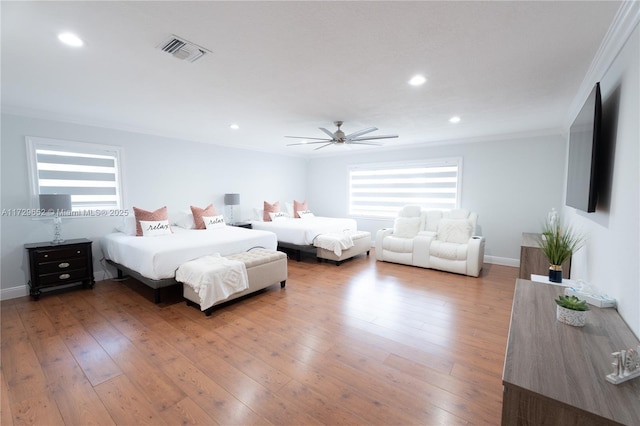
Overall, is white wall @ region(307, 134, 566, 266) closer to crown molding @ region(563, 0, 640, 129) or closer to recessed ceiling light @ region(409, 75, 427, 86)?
crown molding @ region(563, 0, 640, 129)

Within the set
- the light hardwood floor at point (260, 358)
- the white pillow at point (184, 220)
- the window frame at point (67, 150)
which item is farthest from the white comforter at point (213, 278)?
the window frame at point (67, 150)

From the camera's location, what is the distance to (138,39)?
1912mm

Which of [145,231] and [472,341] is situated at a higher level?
[145,231]

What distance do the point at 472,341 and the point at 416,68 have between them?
2543mm

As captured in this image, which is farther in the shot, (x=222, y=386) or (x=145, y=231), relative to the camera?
(x=145, y=231)

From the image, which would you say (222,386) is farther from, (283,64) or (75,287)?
(75,287)

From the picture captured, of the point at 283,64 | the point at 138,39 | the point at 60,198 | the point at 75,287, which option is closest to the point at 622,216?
the point at 283,64

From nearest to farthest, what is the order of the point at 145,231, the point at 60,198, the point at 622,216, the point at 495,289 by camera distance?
the point at 622,216, the point at 60,198, the point at 495,289, the point at 145,231

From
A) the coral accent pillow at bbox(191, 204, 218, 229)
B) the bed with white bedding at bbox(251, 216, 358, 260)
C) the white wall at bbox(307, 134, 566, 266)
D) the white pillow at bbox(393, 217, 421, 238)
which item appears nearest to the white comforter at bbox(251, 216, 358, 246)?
the bed with white bedding at bbox(251, 216, 358, 260)

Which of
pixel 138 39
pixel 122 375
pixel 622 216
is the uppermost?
pixel 138 39

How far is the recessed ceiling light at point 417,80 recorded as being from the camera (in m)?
2.53

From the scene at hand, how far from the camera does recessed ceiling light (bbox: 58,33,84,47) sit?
187 centimetres

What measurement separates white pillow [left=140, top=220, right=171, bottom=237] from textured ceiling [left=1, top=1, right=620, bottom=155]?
160 centimetres

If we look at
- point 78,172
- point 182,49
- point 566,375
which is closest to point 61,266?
point 78,172
